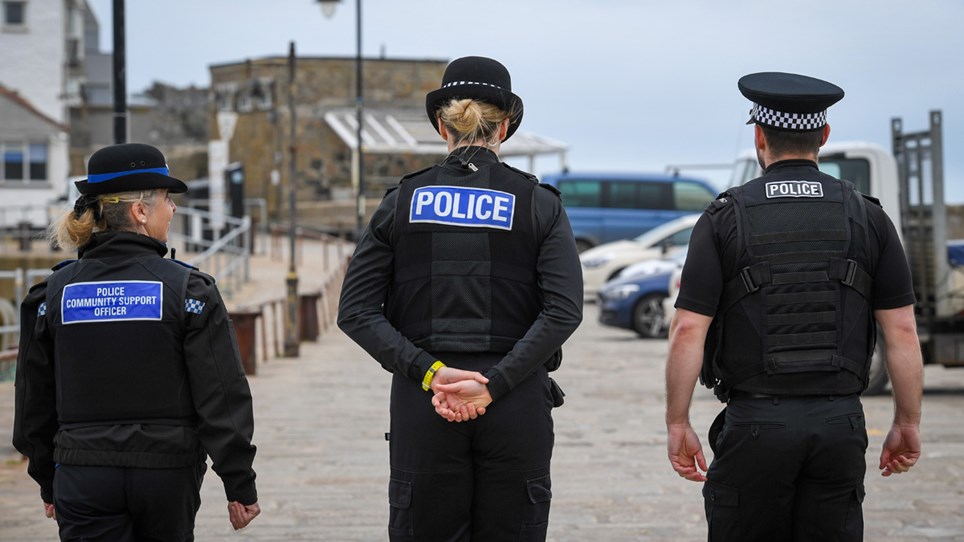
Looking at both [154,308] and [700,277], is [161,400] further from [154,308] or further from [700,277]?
[700,277]

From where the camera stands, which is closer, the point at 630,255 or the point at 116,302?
the point at 116,302

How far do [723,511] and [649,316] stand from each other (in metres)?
17.3

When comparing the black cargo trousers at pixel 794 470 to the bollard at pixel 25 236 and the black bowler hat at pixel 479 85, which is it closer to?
the black bowler hat at pixel 479 85

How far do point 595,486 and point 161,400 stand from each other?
4.89 m

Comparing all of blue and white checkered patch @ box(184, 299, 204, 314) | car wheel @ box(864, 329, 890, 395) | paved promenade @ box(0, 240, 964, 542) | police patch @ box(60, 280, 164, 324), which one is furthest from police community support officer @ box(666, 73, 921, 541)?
car wheel @ box(864, 329, 890, 395)

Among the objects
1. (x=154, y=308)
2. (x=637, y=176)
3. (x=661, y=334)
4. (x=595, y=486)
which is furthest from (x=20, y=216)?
(x=154, y=308)

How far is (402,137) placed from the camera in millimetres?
55312

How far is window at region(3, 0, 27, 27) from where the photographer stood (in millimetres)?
57344

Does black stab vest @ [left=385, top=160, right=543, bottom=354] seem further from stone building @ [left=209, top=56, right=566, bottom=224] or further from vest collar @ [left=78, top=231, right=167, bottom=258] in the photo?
stone building @ [left=209, top=56, right=566, bottom=224]

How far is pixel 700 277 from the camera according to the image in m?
4.54

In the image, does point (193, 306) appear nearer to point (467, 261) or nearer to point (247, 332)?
point (467, 261)

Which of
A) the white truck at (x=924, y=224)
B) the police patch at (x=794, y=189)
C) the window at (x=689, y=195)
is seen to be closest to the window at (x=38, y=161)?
the window at (x=689, y=195)

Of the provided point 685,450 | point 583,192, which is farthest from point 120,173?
point 583,192

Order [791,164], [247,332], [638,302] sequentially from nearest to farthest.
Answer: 1. [791,164]
2. [247,332]
3. [638,302]
